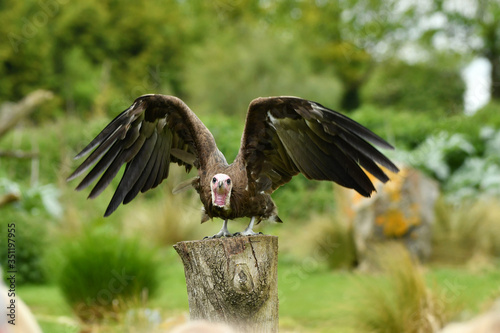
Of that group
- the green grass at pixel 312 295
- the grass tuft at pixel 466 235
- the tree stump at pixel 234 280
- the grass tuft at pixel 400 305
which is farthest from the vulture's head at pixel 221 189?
the grass tuft at pixel 466 235

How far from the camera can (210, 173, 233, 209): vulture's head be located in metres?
3.11

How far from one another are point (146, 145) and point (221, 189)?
0.88 m

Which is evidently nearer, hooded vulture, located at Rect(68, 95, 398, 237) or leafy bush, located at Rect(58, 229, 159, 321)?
hooded vulture, located at Rect(68, 95, 398, 237)

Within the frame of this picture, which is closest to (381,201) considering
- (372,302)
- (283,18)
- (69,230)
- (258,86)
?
(372,302)

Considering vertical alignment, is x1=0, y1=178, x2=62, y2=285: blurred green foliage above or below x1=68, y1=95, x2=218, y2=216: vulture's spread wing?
above

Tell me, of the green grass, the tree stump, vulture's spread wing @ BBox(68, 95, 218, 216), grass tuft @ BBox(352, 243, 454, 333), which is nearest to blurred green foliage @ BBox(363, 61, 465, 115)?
the green grass

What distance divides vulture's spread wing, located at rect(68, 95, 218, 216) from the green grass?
1.70 meters

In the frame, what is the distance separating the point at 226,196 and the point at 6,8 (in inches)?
885

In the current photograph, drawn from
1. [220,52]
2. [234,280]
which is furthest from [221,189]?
[220,52]

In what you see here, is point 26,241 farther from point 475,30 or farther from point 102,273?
point 475,30

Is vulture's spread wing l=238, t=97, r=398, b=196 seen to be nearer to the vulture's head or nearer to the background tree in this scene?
the vulture's head

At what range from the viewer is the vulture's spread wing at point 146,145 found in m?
3.46

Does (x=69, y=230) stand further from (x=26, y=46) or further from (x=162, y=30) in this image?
(x=162, y=30)

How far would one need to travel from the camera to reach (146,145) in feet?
12.4
